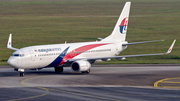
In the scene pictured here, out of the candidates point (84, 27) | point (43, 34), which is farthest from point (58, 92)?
point (84, 27)

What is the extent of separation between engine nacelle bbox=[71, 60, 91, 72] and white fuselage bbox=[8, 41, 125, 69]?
75.3 inches

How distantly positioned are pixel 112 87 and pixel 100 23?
104 m

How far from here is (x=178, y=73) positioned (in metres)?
53.4

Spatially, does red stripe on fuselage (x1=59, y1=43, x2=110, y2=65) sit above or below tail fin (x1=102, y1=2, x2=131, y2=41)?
below

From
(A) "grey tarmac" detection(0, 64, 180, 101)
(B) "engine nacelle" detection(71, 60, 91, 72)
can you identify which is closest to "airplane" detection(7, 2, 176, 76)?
(B) "engine nacelle" detection(71, 60, 91, 72)

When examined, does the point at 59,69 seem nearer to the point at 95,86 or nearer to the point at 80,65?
the point at 80,65

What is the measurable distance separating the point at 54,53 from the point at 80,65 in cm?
406

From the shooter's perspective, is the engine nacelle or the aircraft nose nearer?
the aircraft nose

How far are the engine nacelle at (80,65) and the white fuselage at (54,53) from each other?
1.91 m

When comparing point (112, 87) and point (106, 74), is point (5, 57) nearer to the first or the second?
point (106, 74)

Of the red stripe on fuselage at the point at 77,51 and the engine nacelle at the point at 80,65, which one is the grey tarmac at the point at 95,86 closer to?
the engine nacelle at the point at 80,65

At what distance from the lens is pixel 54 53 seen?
51.5 metres

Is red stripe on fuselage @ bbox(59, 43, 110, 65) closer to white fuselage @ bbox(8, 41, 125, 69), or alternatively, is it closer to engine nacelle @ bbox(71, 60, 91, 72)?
white fuselage @ bbox(8, 41, 125, 69)

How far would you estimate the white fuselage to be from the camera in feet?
160
